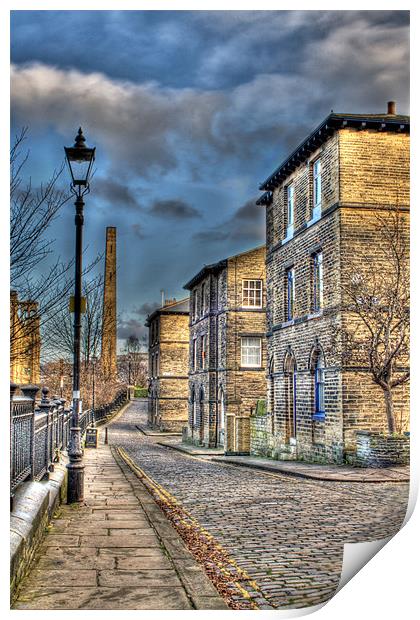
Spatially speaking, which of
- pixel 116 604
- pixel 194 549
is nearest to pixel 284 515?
pixel 194 549

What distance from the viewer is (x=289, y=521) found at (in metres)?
8.50

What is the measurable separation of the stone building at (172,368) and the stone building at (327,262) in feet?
81.2

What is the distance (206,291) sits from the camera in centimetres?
3403

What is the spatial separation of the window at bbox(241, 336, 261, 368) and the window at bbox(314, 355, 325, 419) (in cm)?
1313

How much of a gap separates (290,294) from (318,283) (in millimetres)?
2436

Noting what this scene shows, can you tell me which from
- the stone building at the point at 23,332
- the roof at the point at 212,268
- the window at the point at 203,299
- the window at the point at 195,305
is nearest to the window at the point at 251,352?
the roof at the point at 212,268

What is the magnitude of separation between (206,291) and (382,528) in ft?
87.9

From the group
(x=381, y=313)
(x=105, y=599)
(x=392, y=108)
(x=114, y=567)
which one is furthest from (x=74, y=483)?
(x=381, y=313)

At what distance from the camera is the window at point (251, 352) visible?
1219 inches

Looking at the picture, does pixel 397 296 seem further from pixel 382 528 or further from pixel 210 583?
pixel 210 583

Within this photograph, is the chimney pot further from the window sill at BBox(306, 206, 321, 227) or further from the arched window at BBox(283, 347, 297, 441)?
the arched window at BBox(283, 347, 297, 441)

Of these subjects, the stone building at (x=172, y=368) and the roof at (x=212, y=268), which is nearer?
the roof at (x=212, y=268)

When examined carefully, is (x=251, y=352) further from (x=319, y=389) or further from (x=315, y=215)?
(x=315, y=215)

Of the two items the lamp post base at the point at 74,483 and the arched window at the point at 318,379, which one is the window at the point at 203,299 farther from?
the lamp post base at the point at 74,483
